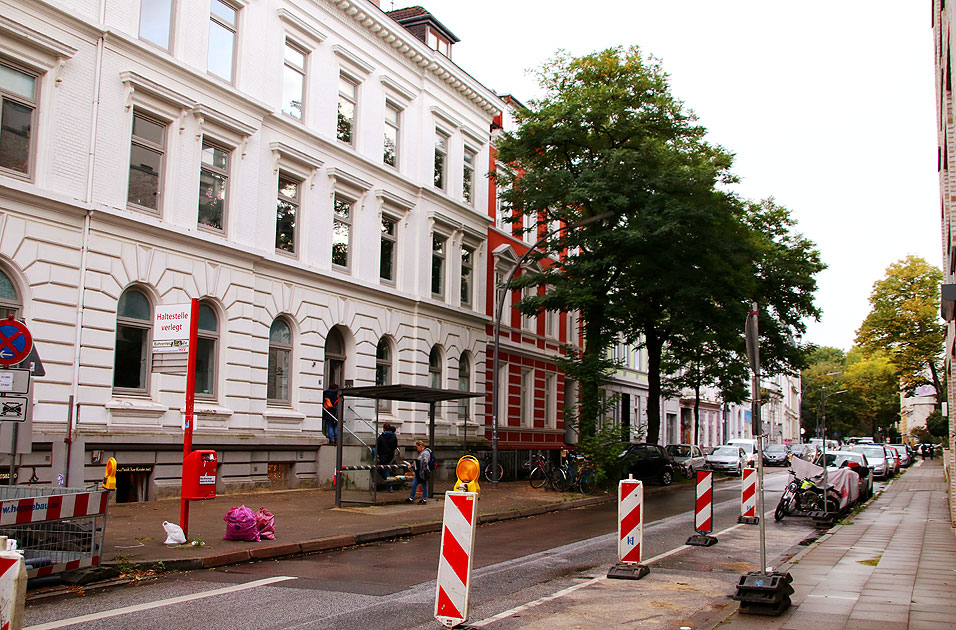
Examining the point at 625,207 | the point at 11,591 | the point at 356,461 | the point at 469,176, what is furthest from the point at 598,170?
the point at 11,591

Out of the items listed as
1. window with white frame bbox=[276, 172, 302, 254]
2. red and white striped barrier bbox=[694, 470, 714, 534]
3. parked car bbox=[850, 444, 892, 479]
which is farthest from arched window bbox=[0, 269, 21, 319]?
parked car bbox=[850, 444, 892, 479]

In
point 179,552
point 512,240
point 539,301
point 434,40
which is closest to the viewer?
point 179,552

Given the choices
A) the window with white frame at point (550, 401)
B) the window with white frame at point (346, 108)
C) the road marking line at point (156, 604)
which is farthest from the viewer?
the window with white frame at point (550, 401)

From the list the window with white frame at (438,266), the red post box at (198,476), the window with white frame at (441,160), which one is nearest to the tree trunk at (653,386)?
the window with white frame at (438,266)

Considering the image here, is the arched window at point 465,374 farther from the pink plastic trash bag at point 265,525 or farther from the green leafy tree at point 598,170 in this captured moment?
the pink plastic trash bag at point 265,525

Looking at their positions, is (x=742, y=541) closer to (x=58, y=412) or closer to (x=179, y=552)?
(x=179, y=552)

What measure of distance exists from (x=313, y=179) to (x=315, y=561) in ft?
45.8

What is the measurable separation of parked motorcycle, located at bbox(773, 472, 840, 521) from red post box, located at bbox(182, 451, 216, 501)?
1216 cm

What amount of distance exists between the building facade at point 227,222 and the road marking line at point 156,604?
4.18 meters

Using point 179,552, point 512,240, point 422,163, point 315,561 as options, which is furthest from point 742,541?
point 512,240

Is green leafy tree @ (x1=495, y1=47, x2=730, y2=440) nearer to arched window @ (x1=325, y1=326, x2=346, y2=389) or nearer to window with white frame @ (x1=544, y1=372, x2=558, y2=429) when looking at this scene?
arched window @ (x1=325, y1=326, x2=346, y2=389)

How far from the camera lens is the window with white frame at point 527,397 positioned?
36156 millimetres

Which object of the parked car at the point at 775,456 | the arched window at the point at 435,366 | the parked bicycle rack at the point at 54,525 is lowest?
the parked car at the point at 775,456

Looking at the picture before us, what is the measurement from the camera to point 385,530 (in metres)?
14.4
